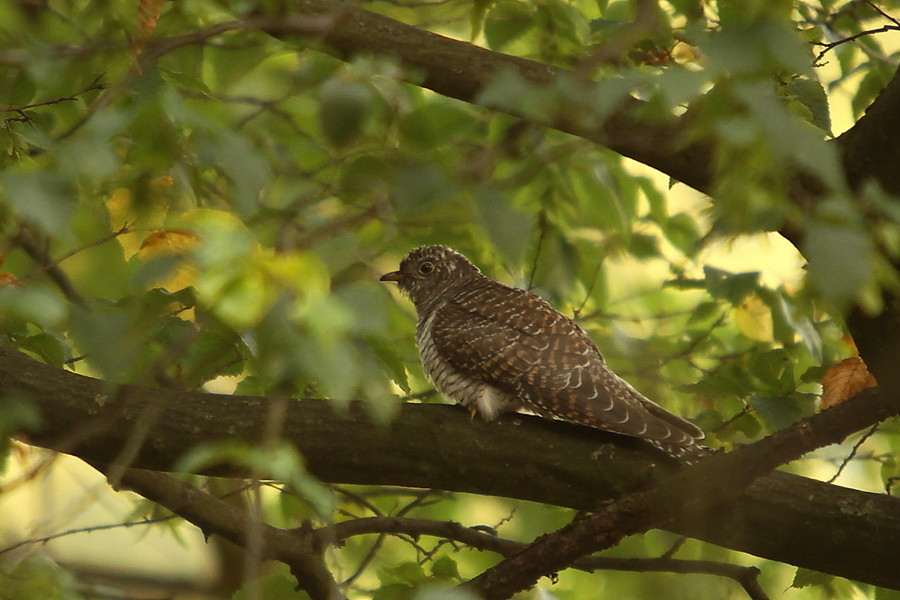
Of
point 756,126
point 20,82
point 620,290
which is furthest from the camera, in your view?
point 620,290

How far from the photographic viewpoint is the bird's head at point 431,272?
19.3 feet

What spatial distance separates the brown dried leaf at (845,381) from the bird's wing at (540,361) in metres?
0.49

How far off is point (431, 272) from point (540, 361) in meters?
1.51

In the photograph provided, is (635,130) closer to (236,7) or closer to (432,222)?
(236,7)

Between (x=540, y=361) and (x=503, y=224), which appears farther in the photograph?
(x=540, y=361)

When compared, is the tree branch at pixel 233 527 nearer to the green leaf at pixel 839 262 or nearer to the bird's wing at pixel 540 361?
the bird's wing at pixel 540 361

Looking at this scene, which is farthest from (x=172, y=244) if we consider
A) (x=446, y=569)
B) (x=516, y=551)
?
(x=516, y=551)

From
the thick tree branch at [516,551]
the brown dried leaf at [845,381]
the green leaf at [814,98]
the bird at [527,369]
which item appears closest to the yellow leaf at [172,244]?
the thick tree branch at [516,551]

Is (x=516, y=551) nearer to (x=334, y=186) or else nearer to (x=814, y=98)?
(x=814, y=98)

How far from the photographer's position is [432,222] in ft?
5.07

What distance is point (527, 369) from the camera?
4.57 meters

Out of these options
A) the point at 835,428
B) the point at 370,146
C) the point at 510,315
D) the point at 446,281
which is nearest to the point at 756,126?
the point at 370,146

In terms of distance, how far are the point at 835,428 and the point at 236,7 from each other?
186 centimetres

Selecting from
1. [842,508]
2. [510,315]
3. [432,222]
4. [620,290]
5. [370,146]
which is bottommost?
[620,290]
